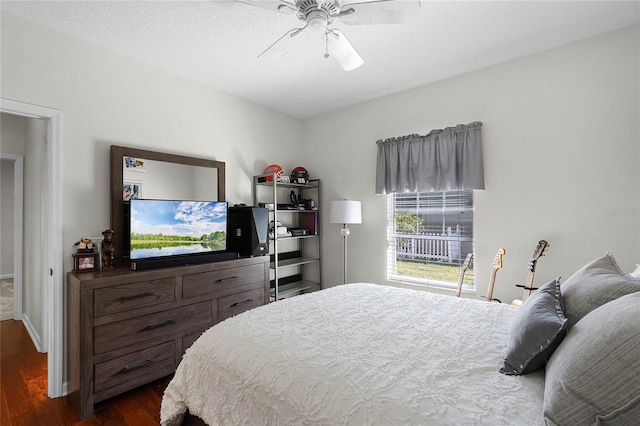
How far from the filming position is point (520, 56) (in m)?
2.68

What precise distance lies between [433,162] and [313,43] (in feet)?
5.30

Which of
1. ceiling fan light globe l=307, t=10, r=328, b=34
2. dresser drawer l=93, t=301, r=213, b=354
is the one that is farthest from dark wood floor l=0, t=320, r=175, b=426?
ceiling fan light globe l=307, t=10, r=328, b=34

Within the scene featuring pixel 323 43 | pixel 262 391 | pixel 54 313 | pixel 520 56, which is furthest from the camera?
pixel 520 56

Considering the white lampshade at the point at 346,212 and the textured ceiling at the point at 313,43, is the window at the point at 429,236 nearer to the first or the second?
the white lampshade at the point at 346,212

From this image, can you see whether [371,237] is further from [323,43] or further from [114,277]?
[114,277]

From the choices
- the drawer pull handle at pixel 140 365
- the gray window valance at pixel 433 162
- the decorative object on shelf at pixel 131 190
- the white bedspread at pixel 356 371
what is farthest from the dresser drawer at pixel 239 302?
the gray window valance at pixel 433 162

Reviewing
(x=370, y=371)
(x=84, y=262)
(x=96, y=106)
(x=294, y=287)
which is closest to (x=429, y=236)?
(x=294, y=287)

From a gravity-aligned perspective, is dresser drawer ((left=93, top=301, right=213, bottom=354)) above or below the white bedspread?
below

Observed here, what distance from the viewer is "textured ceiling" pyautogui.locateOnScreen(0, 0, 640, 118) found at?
2.05 metres

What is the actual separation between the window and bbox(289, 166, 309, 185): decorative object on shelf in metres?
1.11

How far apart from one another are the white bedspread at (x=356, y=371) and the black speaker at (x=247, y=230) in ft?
4.15

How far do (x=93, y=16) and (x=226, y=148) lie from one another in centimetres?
156

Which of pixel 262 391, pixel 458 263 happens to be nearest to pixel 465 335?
pixel 262 391

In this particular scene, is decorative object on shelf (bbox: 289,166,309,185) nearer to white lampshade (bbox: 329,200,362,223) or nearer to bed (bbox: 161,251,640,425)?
white lampshade (bbox: 329,200,362,223)
